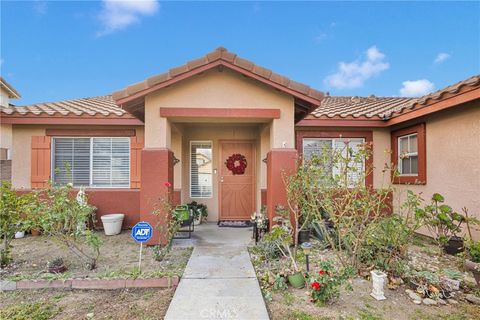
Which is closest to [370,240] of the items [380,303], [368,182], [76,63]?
[380,303]

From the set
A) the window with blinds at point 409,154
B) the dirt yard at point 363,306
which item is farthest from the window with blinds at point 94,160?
the window with blinds at point 409,154

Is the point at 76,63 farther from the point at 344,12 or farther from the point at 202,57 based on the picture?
the point at 344,12

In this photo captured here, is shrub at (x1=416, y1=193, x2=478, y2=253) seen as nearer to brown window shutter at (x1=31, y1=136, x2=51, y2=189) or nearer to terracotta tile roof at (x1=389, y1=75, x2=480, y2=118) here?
terracotta tile roof at (x1=389, y1=75, x2=480, y2=118)

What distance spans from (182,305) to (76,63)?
12638mm

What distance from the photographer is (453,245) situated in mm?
5473

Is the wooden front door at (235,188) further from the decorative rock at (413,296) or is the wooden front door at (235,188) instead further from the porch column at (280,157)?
the decorative rock at (413,296)

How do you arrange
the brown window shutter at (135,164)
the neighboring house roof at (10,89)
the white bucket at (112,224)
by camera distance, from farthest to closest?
the neighboring house roof at (10,89) → the brown window shutter at (135,164) → the white bucket at (112,224)

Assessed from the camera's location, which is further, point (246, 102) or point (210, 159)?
point (210, 159)

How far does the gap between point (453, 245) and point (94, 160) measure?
30.6ft

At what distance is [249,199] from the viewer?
29.1ft

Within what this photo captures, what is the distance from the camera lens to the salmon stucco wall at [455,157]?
555 centimetres

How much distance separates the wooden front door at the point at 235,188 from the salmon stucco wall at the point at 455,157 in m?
4.39

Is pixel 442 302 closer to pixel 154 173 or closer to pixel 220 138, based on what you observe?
pixel 154 173

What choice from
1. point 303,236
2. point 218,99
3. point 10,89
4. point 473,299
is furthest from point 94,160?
point 10,89
